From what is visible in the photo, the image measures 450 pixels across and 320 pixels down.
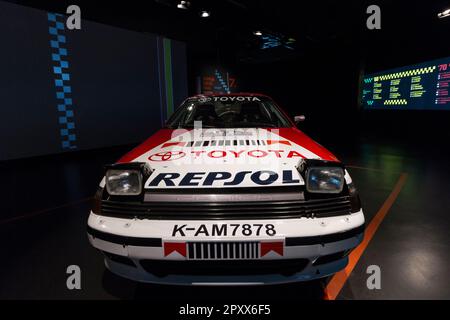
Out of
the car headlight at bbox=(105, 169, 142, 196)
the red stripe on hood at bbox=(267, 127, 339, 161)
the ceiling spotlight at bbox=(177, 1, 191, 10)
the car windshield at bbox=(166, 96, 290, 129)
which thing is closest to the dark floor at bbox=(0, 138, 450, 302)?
the car headlight at bbox=(105, 169, 142, 196)

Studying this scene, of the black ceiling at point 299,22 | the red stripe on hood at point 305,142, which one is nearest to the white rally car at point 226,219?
the red stripe on hood at point 305,142

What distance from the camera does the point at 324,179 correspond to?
138cm

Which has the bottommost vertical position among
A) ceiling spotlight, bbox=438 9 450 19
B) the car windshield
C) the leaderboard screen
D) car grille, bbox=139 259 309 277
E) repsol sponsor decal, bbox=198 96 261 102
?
car grille, bbox=139 259 309 277

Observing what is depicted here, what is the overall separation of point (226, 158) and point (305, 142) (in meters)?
0.68

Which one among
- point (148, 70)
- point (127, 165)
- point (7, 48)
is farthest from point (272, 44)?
point (127, 165)

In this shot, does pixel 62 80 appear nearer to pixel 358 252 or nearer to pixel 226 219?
pixel 226 219

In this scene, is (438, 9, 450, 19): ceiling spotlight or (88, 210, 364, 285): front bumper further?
(438, 9, 450, 19): ceiling spotlight

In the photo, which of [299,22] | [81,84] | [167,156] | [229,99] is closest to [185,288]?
[167,156]

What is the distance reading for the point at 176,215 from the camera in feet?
4.25

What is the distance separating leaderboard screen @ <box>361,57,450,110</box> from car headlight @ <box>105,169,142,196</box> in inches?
326

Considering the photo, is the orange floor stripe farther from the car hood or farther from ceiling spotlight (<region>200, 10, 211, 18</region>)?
ceiling spotlight (<region>200, 10, 211, 18</region>)

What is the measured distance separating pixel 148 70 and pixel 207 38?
3141 millimetres

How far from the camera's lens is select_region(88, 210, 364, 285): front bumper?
121 cm

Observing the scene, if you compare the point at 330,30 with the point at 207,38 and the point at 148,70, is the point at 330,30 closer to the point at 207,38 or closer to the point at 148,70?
the point at 207,38
